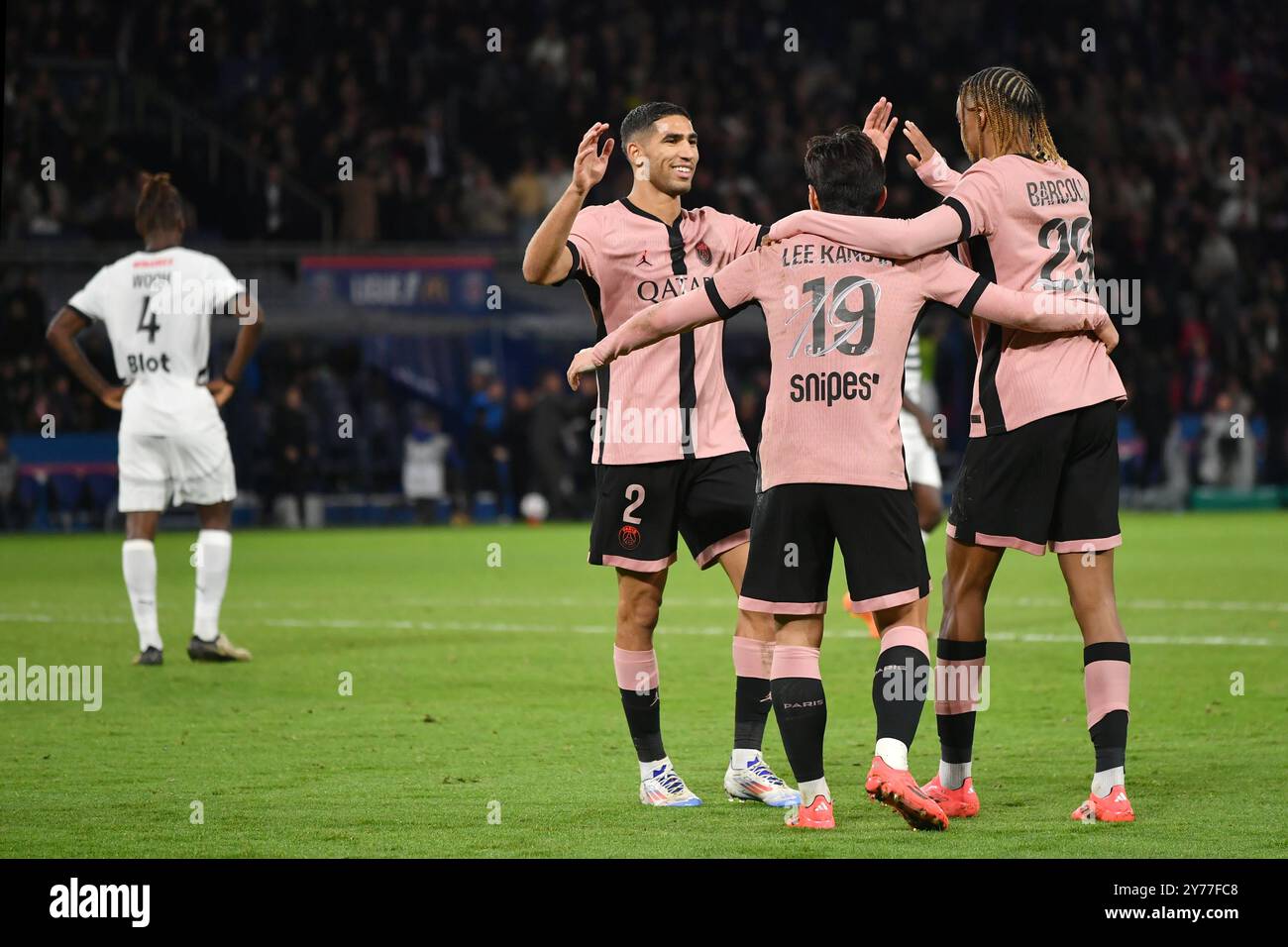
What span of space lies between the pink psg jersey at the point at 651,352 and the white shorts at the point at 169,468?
14.8ft

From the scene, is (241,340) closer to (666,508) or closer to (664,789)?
(666,508)

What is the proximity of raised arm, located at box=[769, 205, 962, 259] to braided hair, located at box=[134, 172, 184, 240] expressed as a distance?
5.52m

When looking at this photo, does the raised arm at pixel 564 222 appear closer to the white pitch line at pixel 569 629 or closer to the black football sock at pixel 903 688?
the black football sock at pixel 903 688

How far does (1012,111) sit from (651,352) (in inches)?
57.8

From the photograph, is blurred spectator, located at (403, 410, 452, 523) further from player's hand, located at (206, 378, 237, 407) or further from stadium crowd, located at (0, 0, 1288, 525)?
player's hand, located at (206, 378, 237, 407)

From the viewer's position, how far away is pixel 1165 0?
105 ft

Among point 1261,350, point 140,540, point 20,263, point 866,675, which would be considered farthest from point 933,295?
point 1261,350

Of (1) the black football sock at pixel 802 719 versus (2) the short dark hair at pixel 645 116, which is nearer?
(1) the black football sock at pixel 802 719

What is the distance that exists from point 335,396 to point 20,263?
14.0 ft

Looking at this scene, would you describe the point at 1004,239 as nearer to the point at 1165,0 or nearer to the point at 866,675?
the point at 866,675

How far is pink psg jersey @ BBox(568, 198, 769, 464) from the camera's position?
6.56 metres

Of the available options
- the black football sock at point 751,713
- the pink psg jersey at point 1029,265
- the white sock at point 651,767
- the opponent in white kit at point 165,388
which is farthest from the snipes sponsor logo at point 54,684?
the pink psg jersey at point 1029,265

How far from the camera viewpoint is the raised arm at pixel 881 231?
5.68 meters
